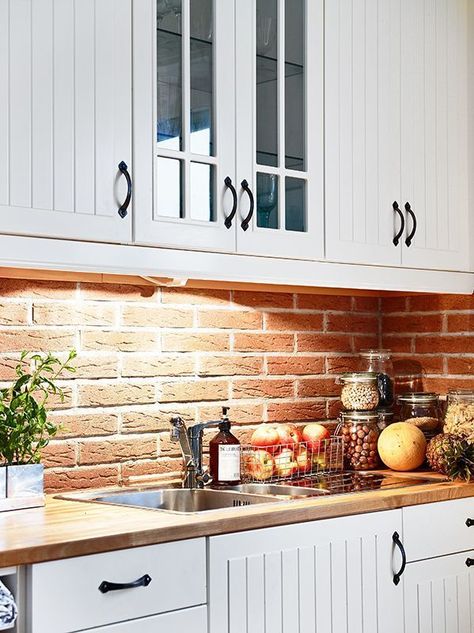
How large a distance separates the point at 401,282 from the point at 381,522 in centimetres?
79

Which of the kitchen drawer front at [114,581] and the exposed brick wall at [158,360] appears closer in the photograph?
the kitchen drawer front at [114,581]

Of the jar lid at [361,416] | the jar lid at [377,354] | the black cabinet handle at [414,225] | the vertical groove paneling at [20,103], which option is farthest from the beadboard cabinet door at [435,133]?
the vertical groove paneling at [20,103]

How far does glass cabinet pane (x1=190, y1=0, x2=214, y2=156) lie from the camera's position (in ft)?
8.56

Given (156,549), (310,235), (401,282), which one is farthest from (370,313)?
(156,549)

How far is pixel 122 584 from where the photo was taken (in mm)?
2131

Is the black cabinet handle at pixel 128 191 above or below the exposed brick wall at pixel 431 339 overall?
above

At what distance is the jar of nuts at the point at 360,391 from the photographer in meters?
3.34

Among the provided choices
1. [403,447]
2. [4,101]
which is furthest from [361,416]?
[4,101]

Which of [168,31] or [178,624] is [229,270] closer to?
[168,31]

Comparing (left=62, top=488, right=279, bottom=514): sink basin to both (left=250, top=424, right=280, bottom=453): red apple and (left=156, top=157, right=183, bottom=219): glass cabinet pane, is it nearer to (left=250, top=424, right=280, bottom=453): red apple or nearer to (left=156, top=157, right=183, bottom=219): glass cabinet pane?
(left=250, top=424, right=280, bottom=453): red apple

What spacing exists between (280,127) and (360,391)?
0.95 metres

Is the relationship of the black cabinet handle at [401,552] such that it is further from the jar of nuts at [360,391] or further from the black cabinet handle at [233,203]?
the black cabinet handle at [233,203]

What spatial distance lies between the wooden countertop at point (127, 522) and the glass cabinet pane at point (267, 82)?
0.91m

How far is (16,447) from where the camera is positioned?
249cm
